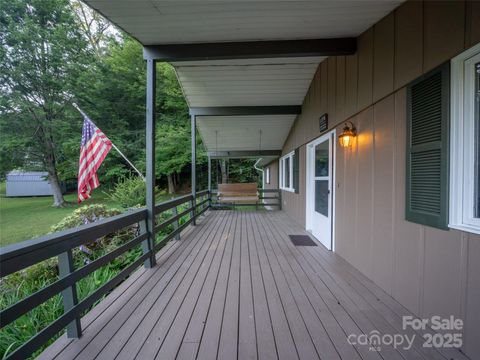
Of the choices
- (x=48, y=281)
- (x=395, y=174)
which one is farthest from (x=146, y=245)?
(x=395, y=174)

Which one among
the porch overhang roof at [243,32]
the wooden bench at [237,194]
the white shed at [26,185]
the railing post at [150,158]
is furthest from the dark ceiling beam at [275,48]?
the white shed at [26,185]

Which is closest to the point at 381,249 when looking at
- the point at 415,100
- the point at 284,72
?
the point at 415,100

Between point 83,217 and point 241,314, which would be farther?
point 83,217

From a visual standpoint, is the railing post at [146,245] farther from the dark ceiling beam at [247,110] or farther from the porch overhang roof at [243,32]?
the dark ceiling beam at [247,110]

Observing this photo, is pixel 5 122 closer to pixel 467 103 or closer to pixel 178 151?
pixel 178 151

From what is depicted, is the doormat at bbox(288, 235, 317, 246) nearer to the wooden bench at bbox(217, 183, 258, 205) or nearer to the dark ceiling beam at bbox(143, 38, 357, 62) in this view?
the dark ceiling beam at bbox(143, 38, 357, 62)

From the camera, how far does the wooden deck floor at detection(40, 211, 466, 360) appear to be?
1.54 metres

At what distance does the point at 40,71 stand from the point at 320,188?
15.6 metres

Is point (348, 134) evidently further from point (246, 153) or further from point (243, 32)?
point (246, 153)

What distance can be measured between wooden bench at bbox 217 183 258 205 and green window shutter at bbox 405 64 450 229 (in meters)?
6.08

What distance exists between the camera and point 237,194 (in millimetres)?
8070

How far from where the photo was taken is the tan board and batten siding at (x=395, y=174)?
1503 millimetres

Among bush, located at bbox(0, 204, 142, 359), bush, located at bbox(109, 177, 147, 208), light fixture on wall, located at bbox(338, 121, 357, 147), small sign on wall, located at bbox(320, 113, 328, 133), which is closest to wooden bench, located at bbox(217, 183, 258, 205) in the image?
bush, located at bbox(109, 177, 147, 208)

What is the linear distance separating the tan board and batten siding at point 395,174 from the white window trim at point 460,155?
0.08m
